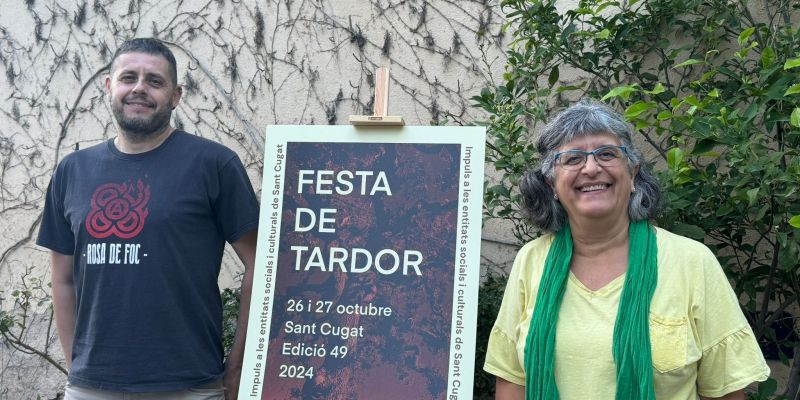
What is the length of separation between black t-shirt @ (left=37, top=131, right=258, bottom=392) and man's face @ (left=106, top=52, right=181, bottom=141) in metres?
0.08

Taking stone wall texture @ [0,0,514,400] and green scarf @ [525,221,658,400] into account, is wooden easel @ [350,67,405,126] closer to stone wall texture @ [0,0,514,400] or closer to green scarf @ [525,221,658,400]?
green scarf @ [525,221,658,400]

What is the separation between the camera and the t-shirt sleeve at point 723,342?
6.53 feet

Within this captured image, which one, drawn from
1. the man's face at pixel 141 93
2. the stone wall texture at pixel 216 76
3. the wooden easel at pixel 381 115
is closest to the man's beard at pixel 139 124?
the man's face at pixel 141 93

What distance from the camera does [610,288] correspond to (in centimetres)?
210

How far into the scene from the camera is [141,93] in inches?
99.2

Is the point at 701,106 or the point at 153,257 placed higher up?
the point at 701,106

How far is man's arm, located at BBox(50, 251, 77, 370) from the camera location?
2.62m

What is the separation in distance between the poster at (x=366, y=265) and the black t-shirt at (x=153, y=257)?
0.15m

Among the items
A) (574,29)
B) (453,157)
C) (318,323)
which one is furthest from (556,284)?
(574,29)

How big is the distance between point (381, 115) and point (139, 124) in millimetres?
754

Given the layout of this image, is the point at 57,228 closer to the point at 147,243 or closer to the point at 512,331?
the point at 147,243

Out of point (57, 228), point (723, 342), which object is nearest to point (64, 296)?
point (57, 228)

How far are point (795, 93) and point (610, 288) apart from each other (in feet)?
2.95

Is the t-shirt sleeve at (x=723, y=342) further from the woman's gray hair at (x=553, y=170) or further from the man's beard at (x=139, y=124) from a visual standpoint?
the man's beard at (x=139, y=124)
